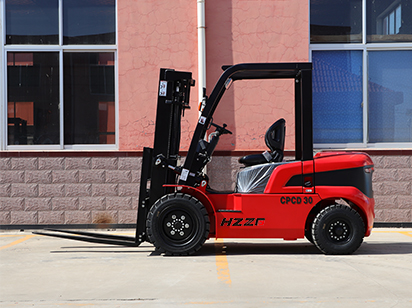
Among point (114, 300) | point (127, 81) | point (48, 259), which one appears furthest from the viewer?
point (127, 81)

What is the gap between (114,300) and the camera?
435cm

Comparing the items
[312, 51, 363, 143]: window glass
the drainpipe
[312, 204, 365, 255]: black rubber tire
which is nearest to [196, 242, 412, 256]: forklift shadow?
[312, 204, 365, 255]: black rubber tire

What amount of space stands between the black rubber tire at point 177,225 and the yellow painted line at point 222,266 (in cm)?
36

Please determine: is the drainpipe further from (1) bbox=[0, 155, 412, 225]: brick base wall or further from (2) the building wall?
(1) bbox=[0, 155, 412, 225]: brick base wall

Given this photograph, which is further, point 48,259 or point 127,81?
point 127,81

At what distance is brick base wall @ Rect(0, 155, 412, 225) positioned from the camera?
975 centimetres

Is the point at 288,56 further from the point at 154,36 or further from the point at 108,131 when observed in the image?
the point at 108,131

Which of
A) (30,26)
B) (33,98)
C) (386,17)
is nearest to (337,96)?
(386,17)

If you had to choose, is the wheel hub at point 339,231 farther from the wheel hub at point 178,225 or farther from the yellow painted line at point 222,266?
the wheel hub at point 178,225

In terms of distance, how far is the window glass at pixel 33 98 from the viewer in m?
9.98

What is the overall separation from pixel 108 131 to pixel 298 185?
4775mm

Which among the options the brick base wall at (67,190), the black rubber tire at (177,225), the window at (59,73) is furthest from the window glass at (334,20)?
the black rubber tire at (177,225)

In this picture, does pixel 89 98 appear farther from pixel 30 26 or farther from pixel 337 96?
pixel 337 96

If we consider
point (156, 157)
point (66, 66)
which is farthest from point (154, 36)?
point (156, 157)
